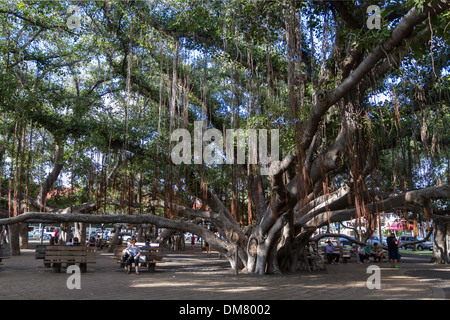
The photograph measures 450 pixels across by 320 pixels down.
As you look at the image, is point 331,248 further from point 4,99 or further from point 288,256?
point 4,99

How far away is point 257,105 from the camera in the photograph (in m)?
9.01

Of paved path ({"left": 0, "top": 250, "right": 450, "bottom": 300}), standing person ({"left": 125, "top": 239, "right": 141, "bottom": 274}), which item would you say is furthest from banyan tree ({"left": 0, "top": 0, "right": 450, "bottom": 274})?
paved path ({"left": 0, "top": 250, "right": 450, "bottom": 300})

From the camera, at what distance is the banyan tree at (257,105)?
21.6 feet

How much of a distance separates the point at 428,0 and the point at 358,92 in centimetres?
278

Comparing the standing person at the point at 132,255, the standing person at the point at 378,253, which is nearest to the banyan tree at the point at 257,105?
the standing person at the point at 132,255

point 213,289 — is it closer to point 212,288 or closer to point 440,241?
point 212,288

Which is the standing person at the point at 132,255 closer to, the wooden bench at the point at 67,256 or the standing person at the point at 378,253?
the wooden bench at the point at 67,256

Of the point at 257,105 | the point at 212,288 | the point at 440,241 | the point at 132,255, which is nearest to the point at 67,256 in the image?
the point at 132,255

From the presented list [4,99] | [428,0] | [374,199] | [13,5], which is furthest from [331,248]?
[13,5]

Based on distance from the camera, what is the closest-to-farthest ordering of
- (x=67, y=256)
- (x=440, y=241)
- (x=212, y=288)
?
(x=212, y=288) < (x=67, y=256) < (x=440, y=241)

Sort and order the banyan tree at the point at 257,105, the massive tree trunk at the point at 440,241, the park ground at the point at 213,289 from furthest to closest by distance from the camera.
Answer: the massive tree trunk at the point at 440,241
the banyan tree at the point at 257,105
the park ground at the point at 213,289

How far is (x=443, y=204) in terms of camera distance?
1612 centimetres

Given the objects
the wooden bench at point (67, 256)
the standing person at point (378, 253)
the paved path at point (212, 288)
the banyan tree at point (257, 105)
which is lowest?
the standing person at point (378, 253)

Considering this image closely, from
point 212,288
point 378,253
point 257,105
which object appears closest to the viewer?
point 212,288
